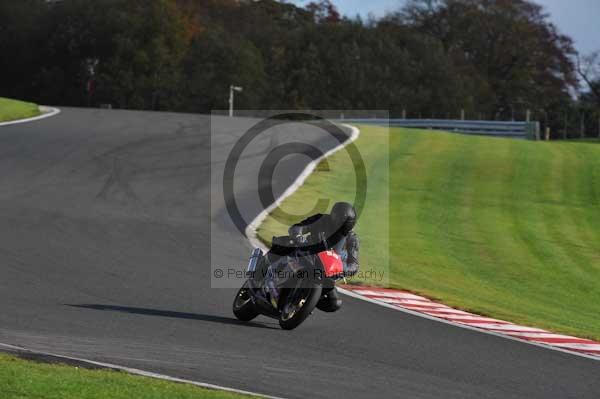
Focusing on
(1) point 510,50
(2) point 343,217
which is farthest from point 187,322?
(1) point 510,50

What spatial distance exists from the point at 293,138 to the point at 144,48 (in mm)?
43411

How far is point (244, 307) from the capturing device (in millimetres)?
10570

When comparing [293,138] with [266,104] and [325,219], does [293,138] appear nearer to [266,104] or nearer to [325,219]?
[325,219]

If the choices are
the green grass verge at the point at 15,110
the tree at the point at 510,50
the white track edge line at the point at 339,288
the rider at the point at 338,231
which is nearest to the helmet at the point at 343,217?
the rider at the point at 338,231

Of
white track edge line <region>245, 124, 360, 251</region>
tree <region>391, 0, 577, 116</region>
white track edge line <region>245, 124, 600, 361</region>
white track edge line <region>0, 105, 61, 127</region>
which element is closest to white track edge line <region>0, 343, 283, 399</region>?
white track edge line <region>245, 124, 600, 361</region>

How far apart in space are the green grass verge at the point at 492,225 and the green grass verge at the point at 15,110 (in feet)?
34.3

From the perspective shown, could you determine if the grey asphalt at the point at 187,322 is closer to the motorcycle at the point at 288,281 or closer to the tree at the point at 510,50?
the motorcycle at the point at 288,281

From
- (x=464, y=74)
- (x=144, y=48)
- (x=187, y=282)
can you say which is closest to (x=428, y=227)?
(x=187, y=282)

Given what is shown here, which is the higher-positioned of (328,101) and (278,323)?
(328,101)

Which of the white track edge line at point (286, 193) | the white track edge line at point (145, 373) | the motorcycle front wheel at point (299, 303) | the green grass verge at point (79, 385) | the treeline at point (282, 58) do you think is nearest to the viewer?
the green grass verge at point (79, 385)

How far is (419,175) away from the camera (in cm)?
2561

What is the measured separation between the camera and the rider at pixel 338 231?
400 inches

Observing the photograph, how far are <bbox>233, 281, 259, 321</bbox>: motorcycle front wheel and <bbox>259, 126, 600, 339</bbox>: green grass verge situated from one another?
10.3 ft

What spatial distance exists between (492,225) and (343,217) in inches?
412
